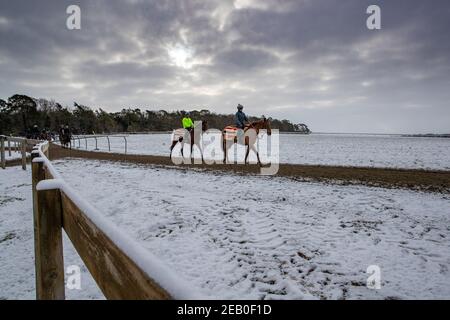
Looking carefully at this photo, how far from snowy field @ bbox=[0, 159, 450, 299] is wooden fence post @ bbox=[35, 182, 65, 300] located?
2.07 metres

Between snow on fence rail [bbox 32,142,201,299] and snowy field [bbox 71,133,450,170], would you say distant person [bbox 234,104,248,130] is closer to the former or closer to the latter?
snowy field [bbox 71,133,450,170]

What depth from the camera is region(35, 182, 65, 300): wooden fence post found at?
187 centimetres

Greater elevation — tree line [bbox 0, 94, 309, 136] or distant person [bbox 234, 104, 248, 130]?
tree line [bbox 0, 94, 309, 136]

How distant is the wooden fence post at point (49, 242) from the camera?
187 centimetres

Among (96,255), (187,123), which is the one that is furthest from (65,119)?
(96,255)

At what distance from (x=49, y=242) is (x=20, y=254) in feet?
12.9

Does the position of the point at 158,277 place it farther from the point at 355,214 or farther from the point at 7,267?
the point at 355,214

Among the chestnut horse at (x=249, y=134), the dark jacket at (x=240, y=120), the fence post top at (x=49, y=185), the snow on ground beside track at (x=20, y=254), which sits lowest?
the snow on ground beside track at (x=20, y=254)

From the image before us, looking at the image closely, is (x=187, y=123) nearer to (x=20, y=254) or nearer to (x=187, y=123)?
(x=187, y=123)

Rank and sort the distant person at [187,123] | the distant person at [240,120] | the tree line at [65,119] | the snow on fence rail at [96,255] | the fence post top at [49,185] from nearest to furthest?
the snow on fence rail at [96,255] < the fence post top at [49,185] < the distant person at [240,120] < the distant person at [187,123] < the tree line at [65,119]

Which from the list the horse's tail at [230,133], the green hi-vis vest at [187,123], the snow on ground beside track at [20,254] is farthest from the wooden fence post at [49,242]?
the green hi-vis vest at [187,123]

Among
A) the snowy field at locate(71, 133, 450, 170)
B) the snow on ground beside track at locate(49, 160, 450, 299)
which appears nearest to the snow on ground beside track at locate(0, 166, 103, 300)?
the snow on ground beside track at locate(49, 160, 450, 299)

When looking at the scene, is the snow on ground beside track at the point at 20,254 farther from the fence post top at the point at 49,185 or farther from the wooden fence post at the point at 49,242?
the fence post top at the point at 49,185

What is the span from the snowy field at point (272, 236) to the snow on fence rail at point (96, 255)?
2.19m
